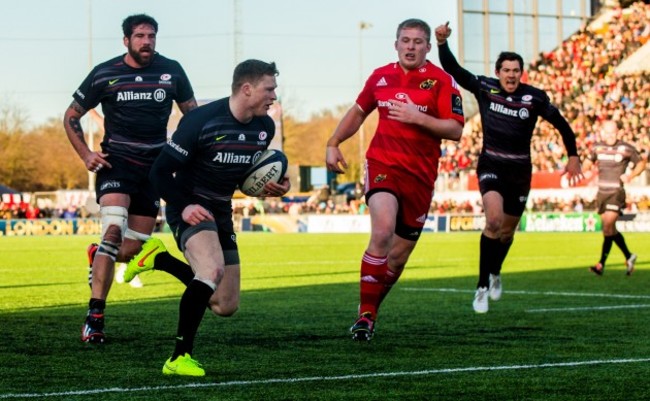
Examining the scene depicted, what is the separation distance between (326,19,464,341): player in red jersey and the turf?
68 centimetres

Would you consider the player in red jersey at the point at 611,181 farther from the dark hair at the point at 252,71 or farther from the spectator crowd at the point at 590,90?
the spectator crowd at the point at 590,90

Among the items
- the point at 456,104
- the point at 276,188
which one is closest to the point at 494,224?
the point at 456,104

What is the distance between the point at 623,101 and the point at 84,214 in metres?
24.7

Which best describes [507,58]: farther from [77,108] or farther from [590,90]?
[590,90]

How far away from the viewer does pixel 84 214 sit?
190 ft

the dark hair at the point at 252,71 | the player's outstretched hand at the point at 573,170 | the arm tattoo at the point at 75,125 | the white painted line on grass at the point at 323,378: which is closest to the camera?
the white painted line on grass at the point at 323,378

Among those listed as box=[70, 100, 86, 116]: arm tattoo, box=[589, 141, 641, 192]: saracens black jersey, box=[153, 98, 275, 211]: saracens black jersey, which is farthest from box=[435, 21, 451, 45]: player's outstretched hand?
box=[589, 141, 641, 192]: saracens black jersey

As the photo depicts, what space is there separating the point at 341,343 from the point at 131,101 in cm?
252

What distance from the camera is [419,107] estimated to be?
1006 centimetres

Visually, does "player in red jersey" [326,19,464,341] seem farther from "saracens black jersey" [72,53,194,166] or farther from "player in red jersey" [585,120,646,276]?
"player in red jersey" [585,120,646,276]

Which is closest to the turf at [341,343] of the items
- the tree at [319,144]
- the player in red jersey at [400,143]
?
the player in red jersey at [400,143]

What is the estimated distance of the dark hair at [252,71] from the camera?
7.97 m

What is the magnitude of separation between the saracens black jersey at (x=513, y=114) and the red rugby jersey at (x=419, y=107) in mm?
2734

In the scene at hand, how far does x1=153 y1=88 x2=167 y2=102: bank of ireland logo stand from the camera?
10.1 meters
